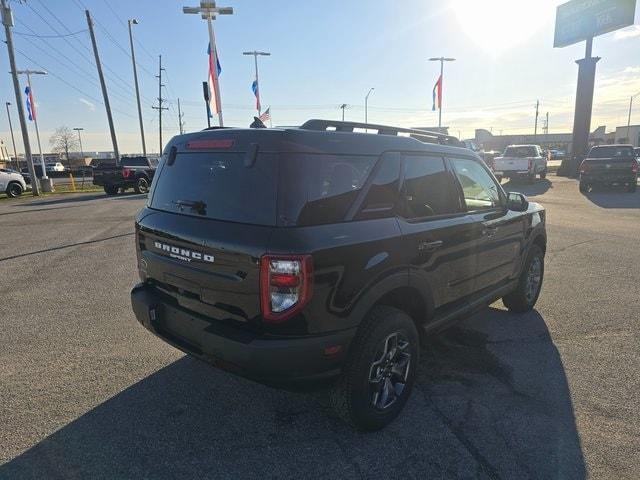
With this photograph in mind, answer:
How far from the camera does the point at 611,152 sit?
17.9 m

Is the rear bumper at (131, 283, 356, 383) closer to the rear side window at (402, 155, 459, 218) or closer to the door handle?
the door handle

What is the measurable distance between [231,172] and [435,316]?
186cm

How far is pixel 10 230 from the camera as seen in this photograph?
1073 cm

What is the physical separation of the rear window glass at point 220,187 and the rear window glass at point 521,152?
22687 millimetres

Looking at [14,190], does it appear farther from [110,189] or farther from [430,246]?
[430,246]

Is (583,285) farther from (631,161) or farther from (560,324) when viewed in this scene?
(631,161)

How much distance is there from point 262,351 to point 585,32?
1250 inches

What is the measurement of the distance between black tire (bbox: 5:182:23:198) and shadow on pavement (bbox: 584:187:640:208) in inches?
963

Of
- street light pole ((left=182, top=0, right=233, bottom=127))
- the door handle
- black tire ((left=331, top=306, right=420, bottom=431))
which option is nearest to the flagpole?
street light pole ((left=182, top=0, right=233, bottom=127))

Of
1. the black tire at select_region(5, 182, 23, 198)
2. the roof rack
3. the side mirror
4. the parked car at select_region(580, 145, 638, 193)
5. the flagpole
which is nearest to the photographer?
the roof rack

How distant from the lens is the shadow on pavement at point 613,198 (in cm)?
1430

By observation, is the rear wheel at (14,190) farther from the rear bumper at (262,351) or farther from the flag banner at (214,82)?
the rear bumper at (262,351)

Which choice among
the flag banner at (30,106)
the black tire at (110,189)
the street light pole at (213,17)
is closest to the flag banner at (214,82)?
the street light pole at (213,17)

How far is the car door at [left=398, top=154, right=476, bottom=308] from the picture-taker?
2.97 meters
